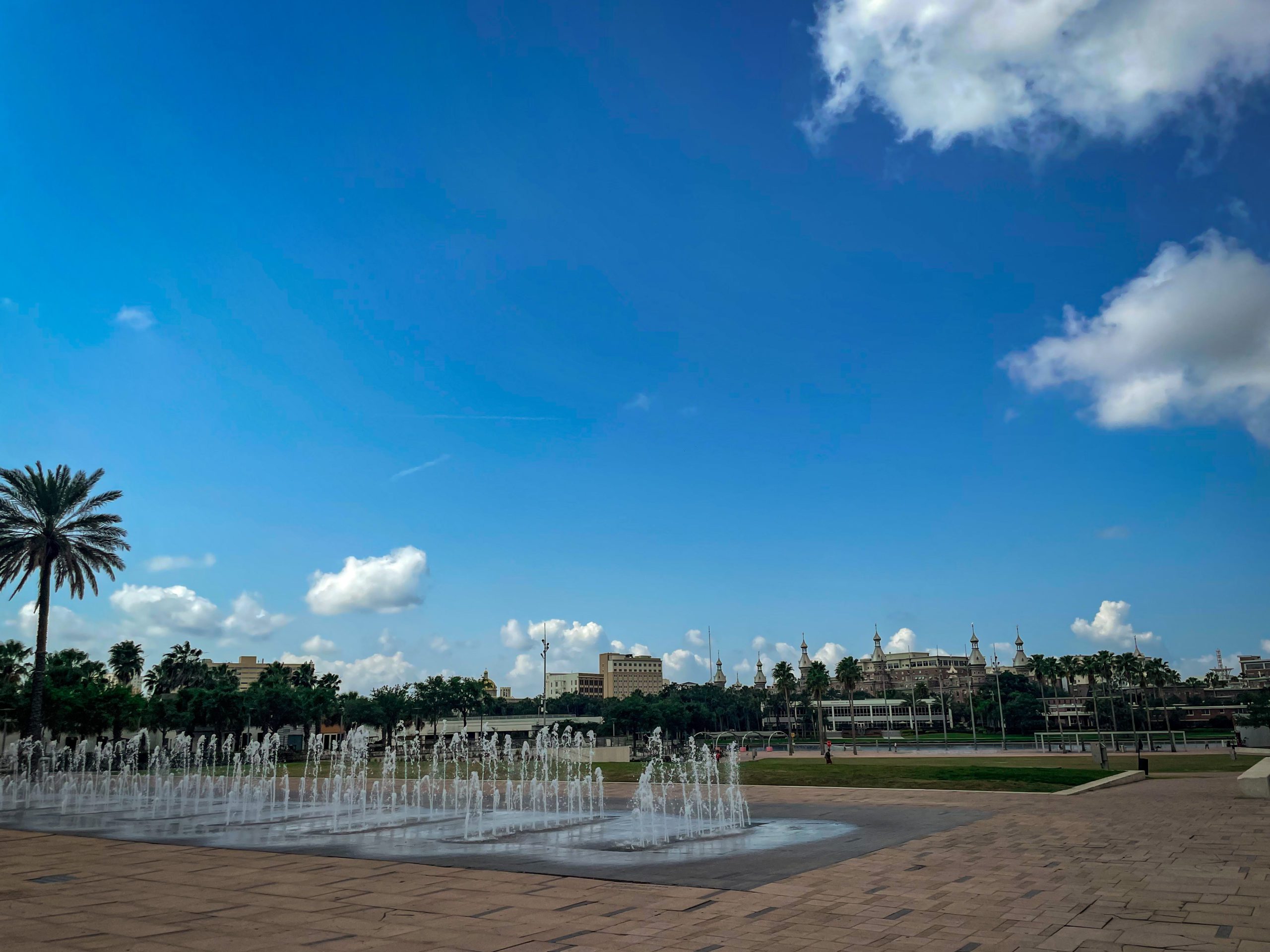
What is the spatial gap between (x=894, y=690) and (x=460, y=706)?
104 meters

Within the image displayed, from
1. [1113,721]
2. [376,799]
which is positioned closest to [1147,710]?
[1113,721]

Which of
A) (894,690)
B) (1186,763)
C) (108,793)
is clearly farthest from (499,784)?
(894,690)

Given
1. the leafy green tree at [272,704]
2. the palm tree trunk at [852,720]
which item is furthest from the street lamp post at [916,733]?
the leafy green tree at [272,704]

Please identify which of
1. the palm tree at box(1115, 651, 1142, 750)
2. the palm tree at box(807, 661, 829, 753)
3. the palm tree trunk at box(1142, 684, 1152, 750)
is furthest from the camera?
the palm tree at box(1115, 651, 1142, 750)

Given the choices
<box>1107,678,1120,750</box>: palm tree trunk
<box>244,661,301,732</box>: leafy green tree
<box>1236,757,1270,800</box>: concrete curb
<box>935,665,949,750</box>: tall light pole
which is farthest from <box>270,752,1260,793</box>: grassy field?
<box>935,665,949,750</box>: tall light pole

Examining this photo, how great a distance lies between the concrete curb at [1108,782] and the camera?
2648 cm

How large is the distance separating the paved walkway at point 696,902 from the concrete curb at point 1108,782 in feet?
30.4

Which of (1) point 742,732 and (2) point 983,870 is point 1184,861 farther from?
(1) point 742,732

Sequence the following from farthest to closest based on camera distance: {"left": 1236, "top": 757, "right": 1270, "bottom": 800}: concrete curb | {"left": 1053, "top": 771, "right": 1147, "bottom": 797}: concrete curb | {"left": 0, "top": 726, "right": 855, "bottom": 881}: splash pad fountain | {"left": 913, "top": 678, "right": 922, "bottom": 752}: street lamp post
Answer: {"left": 913, "top": 678, "right": 922, "bottom": 752}: street lamp post < {"left": 1053, "top": 771, "right": 1147, "bottom": 797}: concrete curb < {"left": 1236, "top": 757, "right": 1270, "bottom": 800}: concrete curb < {"left": 0, "top": 726, "right": 855, "bottom": 881}: splash pad fountain

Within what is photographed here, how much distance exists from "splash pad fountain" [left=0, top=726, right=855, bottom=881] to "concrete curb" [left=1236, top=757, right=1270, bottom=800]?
1261 cm

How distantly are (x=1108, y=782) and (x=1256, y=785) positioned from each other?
6.82 m

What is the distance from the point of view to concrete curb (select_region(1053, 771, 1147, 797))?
26484 mm

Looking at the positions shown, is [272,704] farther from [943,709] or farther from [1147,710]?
[943,709]

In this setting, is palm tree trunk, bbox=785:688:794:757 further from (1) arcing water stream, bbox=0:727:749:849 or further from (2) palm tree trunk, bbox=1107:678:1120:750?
(2) palm tree trunk, bbox=1107:678:1120:750
